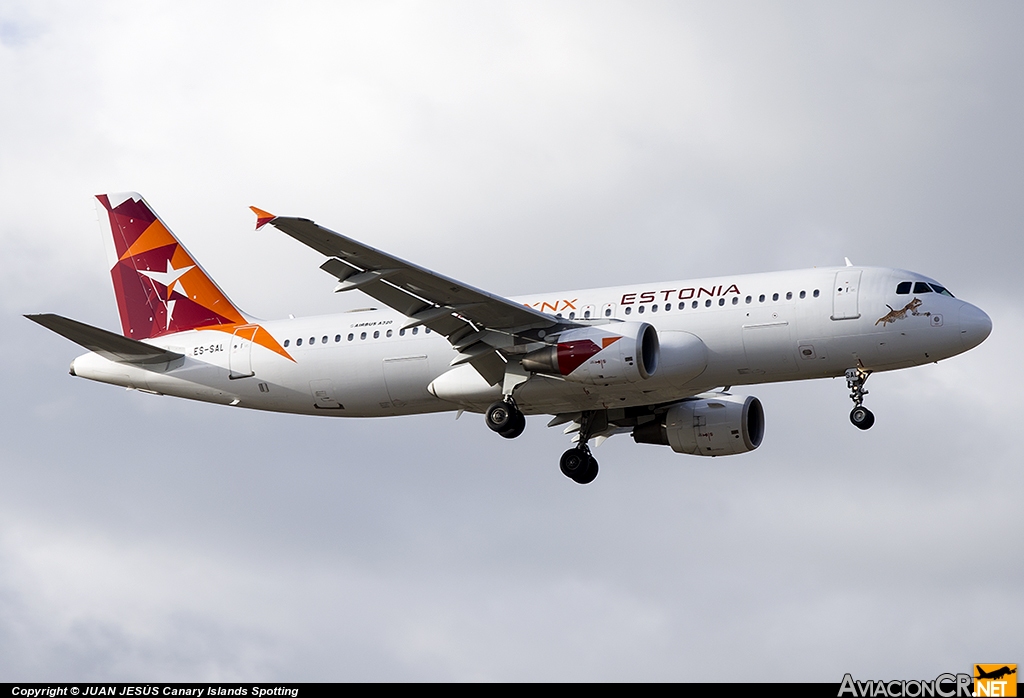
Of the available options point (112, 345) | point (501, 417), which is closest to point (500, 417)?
point (501, 417)

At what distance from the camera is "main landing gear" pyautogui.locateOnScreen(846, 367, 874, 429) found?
137 feet

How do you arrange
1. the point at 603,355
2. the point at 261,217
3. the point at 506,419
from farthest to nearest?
the point at 506,419 → the point at 603,355 → the point at 261,217

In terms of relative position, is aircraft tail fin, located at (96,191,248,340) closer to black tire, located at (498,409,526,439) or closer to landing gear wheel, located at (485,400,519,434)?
landing gear wheel, located at (485,400,519,434)

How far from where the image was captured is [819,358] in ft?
136

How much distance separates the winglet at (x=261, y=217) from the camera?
115 feet

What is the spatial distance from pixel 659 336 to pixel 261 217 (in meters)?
12.1

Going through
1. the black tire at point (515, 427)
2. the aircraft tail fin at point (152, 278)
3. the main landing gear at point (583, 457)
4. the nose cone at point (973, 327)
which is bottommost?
the black tire at point (515, 427)

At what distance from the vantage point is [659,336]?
41.9 metres

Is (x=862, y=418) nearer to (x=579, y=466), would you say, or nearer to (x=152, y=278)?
(x=579, y=466)

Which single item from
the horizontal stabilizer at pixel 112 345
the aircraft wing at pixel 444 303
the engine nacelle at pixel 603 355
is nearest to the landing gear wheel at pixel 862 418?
the engine nacelle at pixel 603 355

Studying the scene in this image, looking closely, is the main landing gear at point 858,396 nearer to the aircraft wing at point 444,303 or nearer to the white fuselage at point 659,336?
the white fuselage at point 659,336

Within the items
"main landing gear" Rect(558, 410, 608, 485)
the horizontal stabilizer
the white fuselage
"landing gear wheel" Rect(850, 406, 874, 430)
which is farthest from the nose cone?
the horizontal stabilizer

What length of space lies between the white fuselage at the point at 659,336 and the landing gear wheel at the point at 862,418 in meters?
1.21

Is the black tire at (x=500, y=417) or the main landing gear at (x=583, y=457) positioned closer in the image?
the black tire at (x=500, y=417)
